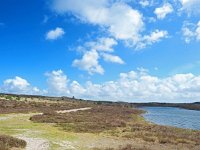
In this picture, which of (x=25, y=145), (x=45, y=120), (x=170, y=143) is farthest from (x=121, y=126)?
(x=25, y=145)

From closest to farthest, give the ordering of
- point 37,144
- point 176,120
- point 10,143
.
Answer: point 10,143 → point 37,144 → point 176,120

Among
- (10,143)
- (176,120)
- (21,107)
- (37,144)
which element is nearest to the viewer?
(10,143)

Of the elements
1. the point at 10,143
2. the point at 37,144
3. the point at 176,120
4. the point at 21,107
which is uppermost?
the point at 21,107

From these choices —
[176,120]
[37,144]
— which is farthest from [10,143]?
[176,120]

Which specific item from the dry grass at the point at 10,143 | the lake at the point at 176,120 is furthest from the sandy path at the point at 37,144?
the lake at the point at 176,120

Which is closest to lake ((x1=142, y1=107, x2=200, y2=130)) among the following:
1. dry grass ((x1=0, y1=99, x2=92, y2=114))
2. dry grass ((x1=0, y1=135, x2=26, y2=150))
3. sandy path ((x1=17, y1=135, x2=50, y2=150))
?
dry grass ((x1=0, y1=99, x2=92, y2=114))

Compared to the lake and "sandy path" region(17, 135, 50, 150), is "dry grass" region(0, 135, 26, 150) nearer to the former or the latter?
"sandy path" region(17, 135, 50, 150)

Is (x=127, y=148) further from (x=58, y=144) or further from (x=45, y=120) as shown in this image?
(x=45, y=120)

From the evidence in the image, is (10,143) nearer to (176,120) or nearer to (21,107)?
(176,120)

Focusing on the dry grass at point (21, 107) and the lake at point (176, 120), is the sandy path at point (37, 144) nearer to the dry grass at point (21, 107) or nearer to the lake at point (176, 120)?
the lake at point (176, 120)

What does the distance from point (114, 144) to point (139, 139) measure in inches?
198

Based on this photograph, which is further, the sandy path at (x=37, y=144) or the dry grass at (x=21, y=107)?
the dry grass at (x=21, y=107)

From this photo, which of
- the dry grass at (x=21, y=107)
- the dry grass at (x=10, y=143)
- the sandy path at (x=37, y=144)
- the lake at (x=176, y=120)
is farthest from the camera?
the dry grass at (x=21, y=107)

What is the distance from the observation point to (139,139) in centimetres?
3712
